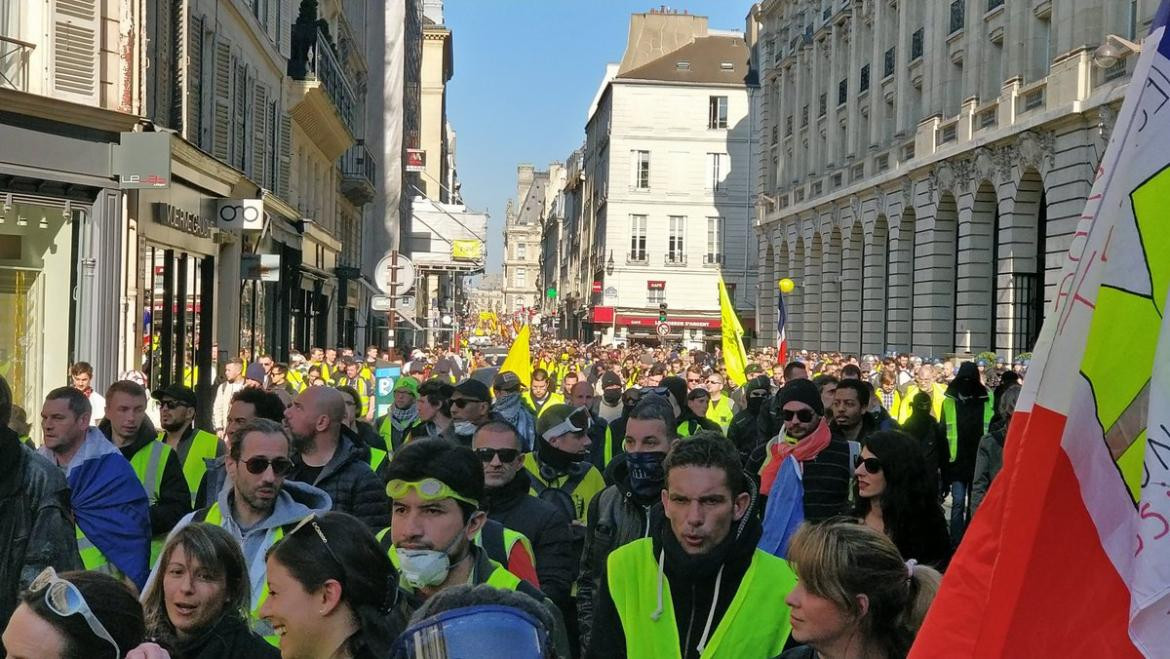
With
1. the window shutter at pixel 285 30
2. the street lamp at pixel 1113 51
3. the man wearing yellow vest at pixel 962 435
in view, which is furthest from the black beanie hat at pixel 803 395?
the window shutter at pixel 285 30

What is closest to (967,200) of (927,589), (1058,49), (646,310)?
(1058,49)

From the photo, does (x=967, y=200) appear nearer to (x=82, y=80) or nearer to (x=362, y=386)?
(x=362, y=386)

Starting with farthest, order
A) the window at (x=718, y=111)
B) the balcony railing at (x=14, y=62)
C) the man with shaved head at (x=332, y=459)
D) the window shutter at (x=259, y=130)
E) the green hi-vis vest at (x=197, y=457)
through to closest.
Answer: the window at (x=718, y=111), the window shutter at (x=259, y=130), the balcony railing at (x=14, y=62), the green hi-vis vest at (x=197, y=457), the man with shaved head at (x=332, y=459)

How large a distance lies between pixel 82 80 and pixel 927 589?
45.9ft

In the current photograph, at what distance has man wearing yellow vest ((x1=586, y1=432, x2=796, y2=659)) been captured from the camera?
170 inches

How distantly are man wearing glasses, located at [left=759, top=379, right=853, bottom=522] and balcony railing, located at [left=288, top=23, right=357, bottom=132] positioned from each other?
2482cm

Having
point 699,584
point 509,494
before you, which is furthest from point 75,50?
point 699,584

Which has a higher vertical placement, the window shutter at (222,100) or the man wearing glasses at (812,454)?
the window shutter at (222,100)

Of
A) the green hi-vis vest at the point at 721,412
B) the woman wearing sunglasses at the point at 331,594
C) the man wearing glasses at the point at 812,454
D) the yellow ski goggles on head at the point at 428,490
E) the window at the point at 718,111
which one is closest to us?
the woman wearing sunglasses at the point at 331,594

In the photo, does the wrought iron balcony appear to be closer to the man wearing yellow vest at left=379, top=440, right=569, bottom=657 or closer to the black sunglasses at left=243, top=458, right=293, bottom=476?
the black sunglasses at left=243, top=458, right=293, bottom=476

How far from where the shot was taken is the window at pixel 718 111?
83.2 metres

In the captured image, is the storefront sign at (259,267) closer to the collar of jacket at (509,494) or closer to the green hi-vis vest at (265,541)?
the collar of jacket at (509,494)

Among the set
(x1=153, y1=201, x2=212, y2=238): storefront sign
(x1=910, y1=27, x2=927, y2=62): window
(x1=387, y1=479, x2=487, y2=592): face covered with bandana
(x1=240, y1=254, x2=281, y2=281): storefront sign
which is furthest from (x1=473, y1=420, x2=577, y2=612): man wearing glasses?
(x1=910, y1=27, x2=927, y2=62): window

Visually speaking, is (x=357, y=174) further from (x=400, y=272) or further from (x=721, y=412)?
(x=721, y=412)
